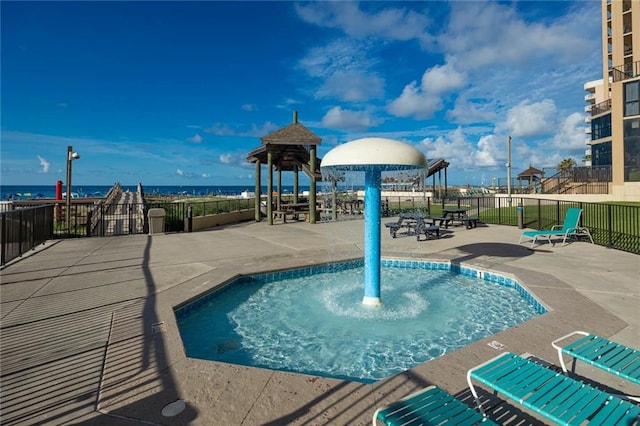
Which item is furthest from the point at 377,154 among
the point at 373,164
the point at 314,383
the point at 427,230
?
the point at 427,230

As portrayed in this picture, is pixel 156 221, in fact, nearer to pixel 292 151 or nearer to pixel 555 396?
pixel 292 151

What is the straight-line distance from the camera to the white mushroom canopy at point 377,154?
5.23 metres

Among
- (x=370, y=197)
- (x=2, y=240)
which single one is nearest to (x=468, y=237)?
(x=370, y=197)

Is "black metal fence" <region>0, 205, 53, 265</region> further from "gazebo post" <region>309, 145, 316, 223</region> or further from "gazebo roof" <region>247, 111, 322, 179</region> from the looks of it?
"gazebo post" <region>309, 145, 316, 223</region>

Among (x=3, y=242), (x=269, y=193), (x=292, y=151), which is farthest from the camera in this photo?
(x=292, y=151)

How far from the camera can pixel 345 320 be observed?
571 centimetres

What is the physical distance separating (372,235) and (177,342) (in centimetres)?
362

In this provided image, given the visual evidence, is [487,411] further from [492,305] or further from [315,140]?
[315,140]

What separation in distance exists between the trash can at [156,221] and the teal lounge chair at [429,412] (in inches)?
566

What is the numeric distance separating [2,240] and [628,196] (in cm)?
3677

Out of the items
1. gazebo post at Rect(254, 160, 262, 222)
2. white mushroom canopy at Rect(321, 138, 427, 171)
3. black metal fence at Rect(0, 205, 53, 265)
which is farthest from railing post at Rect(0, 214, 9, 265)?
gazebo post at Rect(254, 160, 262, 222)

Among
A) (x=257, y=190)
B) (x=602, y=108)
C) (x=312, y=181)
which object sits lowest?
(x=257, y=190)

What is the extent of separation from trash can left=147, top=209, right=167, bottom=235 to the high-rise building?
1305 inches

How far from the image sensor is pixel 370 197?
6199 mm
